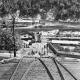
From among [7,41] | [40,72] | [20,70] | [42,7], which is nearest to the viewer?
[40,72]

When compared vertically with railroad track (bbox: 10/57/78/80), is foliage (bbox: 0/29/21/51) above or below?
below

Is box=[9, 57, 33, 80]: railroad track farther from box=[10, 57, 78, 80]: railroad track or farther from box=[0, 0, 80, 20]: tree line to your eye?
box=[0, 0, 80, 20]: tree line

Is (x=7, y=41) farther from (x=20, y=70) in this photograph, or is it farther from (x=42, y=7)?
(x=42, y=7)

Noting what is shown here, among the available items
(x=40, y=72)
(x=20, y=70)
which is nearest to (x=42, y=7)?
(x=20, y=70)

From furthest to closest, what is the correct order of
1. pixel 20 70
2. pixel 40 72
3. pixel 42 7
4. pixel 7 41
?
pixel 42 7 → pixel 7 41 → pixel 20 70 → pixel 40 72

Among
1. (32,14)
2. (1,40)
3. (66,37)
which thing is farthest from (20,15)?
(1,40)

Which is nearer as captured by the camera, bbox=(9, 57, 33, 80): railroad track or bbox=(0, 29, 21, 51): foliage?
bbox=(9, 57, 33, 80): railroad track

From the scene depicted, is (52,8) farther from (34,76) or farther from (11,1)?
(34,76)

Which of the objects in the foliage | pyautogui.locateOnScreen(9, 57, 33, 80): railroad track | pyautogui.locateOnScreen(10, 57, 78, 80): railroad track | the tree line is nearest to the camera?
pyautogui.locateOnScreen(9, 57, 33, 80): railroad track

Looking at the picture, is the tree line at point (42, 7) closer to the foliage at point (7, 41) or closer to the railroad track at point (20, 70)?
the foliage at point (7, 41)

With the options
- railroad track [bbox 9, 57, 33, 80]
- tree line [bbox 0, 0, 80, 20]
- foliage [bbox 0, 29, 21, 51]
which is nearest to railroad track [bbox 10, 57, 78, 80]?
railroad track [bbox 9, 57, 33, 80]

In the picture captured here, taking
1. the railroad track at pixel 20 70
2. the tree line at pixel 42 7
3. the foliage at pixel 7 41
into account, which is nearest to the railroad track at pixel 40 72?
the railroad track at pixel 20 70

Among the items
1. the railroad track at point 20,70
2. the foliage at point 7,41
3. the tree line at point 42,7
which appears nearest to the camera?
the railroad track at point 20,70

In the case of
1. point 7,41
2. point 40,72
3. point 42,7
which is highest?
point 42,7
